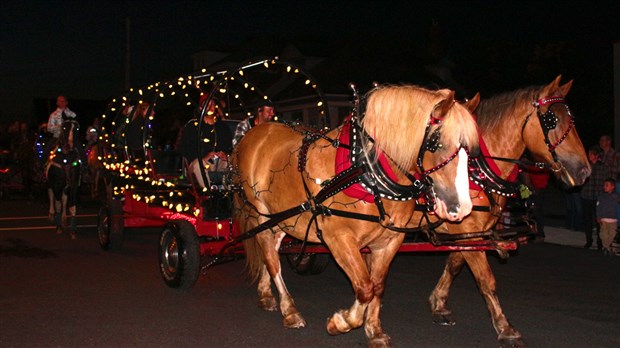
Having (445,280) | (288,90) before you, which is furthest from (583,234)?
(288,90)

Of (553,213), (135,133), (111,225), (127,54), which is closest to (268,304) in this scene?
(135,133)

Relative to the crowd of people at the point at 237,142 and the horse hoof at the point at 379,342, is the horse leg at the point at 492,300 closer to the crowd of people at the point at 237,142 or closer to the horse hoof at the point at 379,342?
the horse hoof at the point at 379,342

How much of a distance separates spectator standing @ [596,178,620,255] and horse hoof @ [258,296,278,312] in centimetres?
600

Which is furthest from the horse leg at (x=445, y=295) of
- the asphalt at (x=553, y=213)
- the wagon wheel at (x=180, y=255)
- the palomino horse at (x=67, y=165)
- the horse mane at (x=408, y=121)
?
the palomino horse at (x=67, y=165)

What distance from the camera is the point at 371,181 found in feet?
16.8

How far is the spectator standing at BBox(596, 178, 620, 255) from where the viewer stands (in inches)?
418

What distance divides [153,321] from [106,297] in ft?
4.08

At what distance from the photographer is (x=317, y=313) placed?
698cm

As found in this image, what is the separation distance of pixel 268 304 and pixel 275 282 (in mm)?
439

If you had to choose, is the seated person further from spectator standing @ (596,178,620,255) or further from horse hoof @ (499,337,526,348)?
spectator standing @ (596,178,620,255)

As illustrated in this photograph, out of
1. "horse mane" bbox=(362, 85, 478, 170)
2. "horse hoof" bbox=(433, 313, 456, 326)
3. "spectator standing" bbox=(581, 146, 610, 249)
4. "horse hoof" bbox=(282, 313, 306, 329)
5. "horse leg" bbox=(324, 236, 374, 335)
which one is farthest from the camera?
"spectator standing" bbox=(581, 146, 610, 249)

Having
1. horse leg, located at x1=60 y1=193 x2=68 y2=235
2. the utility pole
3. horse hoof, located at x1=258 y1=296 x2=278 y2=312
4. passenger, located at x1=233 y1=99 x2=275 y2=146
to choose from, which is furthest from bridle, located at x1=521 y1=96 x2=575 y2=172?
the utility pole

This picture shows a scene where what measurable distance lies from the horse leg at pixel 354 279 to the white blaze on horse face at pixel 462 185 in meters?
0.91

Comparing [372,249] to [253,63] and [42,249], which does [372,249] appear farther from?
[42,249]
